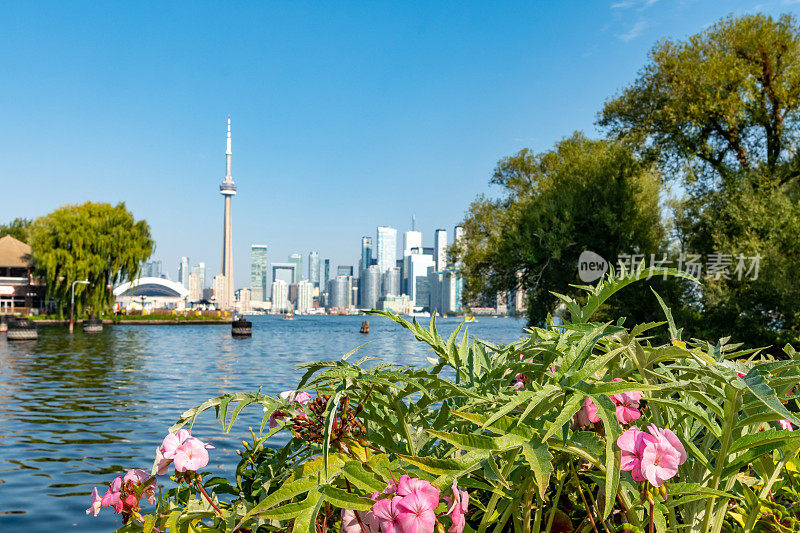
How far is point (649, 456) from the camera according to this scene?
134 cm

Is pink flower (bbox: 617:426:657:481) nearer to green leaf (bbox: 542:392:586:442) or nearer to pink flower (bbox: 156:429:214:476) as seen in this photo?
green leaf (bbox: 542:392:586:442)

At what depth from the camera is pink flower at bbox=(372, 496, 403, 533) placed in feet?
3.95

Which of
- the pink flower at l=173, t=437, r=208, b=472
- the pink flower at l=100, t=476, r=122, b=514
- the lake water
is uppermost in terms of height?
the pink flower at l=173, t=437, r=208, b=472

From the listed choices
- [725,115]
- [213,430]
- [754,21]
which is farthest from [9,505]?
[754,21]

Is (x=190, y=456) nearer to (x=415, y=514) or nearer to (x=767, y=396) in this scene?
(x=415, y=514)

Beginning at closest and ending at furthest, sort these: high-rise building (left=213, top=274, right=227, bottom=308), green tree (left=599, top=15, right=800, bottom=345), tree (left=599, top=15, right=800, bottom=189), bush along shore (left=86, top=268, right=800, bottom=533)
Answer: bush along shore (left=86, top=268, right=800, bottom=533)
green tree (left=599, top=15, right=800, bottom=345)
tree (left=599, top=15, right=800, bottom=189)
high-rise building (left=213, top=274, right=227, bottom=308)

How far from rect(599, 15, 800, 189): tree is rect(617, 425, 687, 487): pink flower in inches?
740

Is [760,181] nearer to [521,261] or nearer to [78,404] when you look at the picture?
[521,261]

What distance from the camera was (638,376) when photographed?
172 centimetres

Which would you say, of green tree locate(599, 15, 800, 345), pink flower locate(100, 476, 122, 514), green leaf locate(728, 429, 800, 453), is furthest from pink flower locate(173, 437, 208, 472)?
green tree locate(599, 15, 800, 345)

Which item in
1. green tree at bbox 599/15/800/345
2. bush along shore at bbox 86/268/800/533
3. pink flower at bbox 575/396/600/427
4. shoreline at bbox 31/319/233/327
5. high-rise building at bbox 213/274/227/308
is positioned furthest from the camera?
high-rise building at bbox 213/274/227/308

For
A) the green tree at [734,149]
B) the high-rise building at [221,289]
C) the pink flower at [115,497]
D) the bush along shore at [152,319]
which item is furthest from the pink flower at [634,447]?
the high-rise building at [221,289]

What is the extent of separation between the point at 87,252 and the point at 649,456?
4558cm

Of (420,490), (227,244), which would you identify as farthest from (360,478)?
(227,244)
